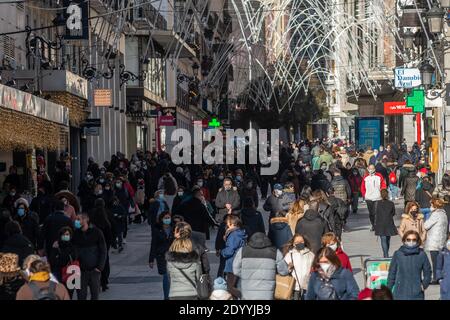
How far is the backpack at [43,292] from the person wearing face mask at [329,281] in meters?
2.49

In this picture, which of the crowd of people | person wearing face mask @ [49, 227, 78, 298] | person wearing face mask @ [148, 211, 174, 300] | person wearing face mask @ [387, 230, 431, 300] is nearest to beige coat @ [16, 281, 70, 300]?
the crowd of people

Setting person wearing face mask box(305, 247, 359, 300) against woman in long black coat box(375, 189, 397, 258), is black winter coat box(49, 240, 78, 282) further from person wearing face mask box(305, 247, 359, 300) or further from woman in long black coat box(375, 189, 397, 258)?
woman in long black coat box(375, 189, 397, 258)

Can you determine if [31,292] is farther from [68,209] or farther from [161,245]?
[68,209]

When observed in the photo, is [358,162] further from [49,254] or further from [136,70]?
[136,70]

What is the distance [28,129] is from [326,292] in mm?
17379

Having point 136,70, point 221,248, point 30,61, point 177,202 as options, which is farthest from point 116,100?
point 221,248

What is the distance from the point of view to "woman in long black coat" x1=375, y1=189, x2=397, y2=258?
24391 mm

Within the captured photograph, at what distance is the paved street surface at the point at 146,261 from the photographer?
20.6m

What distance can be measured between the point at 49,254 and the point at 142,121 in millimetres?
53913

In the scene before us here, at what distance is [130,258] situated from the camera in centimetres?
2680

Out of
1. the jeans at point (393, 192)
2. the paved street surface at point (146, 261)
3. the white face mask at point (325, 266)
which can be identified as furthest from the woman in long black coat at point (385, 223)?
the jeans at point (393, 192)

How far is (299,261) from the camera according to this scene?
55.4 feet

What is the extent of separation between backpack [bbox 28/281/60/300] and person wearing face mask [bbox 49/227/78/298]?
4.97m

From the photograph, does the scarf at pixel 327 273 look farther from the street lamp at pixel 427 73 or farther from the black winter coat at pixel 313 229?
the street lamp at pixel 427 73
